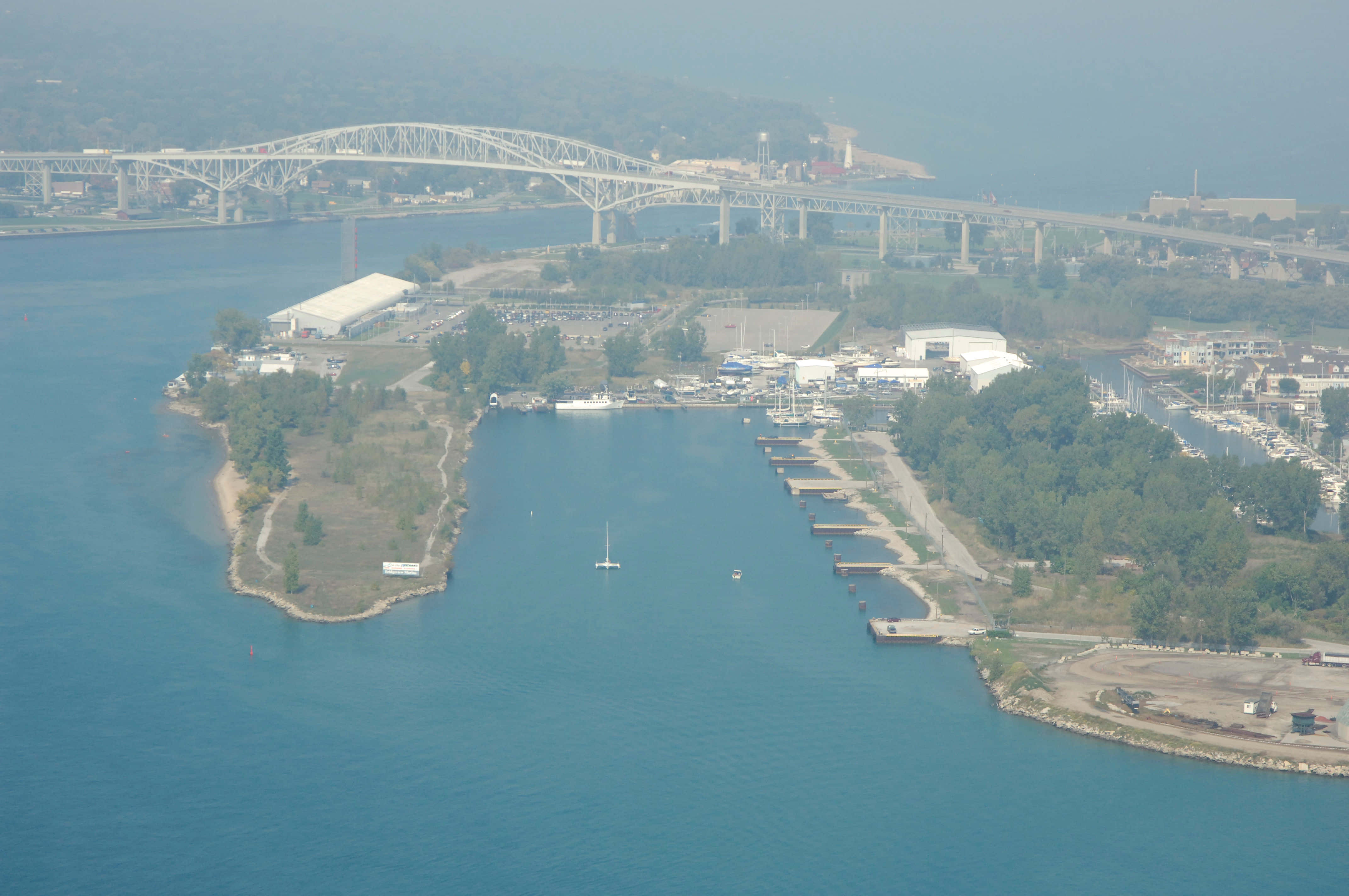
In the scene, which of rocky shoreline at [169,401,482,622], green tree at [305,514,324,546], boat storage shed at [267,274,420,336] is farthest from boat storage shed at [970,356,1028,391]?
boat storage shed at [267,274,420,336]

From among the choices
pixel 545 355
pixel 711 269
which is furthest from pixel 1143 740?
pixel 711 269

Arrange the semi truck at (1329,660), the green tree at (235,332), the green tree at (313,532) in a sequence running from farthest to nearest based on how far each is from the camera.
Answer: the green tree at (235,332) → the green tree at (313,532) → the semi truck at (1329,660)

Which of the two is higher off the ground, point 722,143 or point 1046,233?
point 722,143

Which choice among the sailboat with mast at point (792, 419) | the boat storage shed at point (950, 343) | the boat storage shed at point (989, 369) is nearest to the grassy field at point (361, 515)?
the sailboat with mast at point (792, 419)

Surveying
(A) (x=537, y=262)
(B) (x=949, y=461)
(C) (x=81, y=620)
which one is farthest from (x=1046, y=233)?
(C) (x=81, y=620)

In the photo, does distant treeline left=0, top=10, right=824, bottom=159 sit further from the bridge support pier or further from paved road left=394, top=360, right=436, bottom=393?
paved road left=394, top=360, right=436, bottom=393

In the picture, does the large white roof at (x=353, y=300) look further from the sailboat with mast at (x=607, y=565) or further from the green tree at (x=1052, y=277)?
the sailboat with mast at (x=607, y=565)

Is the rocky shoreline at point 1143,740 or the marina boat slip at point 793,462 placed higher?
the marina boat slip at point 793,462

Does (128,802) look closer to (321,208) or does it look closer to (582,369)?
(582,369)
